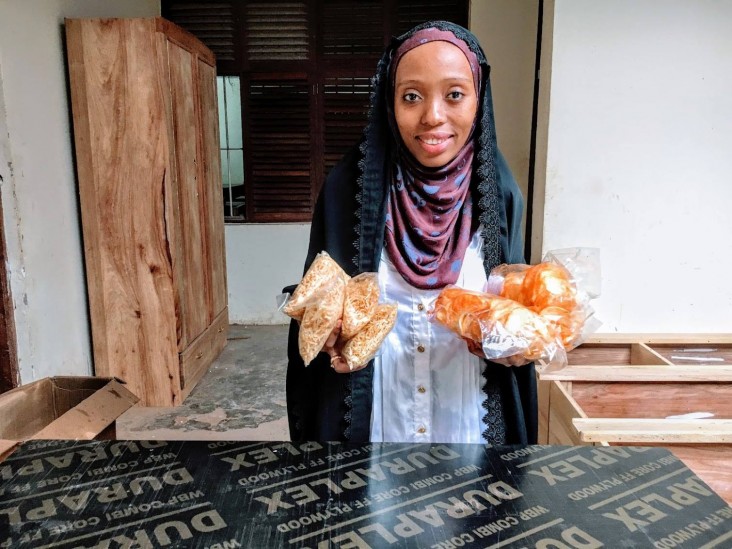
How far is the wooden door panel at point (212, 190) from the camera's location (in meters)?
3.59

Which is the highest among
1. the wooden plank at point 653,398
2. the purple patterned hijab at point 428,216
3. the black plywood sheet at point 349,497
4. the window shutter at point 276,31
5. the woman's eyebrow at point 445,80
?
the window shutter at point 276,31

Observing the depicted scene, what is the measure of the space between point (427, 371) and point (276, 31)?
383 centimetres

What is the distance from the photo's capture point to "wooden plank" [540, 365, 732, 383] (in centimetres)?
181

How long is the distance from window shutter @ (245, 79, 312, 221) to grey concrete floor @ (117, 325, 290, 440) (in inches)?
48.7

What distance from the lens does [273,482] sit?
785 millimetres

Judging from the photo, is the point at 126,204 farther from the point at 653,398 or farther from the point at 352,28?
the point at 653,398

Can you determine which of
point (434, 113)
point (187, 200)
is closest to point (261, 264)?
point (187, 200)

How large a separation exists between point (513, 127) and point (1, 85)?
315cm

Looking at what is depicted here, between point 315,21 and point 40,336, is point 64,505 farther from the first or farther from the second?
point 315,21

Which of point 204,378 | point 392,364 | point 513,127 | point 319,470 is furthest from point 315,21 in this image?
point 319,470

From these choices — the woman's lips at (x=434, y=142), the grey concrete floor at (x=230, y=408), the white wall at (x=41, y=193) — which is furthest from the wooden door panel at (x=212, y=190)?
the woman's lips at (x=434, y=142)

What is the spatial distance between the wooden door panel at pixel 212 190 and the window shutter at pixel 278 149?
19.2 inches

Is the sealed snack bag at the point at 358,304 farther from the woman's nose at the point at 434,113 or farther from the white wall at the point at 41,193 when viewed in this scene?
the white wall at the point at 41,193

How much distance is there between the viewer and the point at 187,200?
324cm
